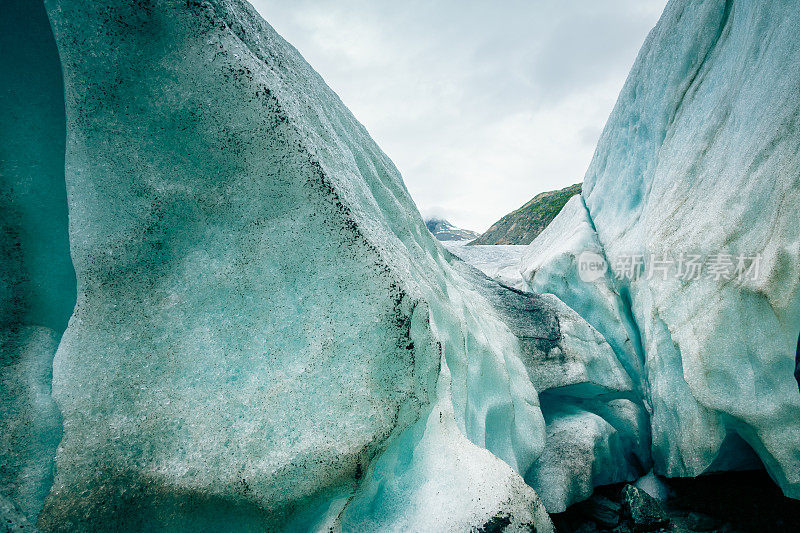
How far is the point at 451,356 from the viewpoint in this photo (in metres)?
3.19

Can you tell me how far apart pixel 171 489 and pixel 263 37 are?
2948 mm

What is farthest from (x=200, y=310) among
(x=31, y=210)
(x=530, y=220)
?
(x=530, y=220)

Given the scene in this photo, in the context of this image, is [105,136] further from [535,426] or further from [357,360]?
[535,426]

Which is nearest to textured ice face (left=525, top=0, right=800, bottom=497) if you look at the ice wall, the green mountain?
the ice wall

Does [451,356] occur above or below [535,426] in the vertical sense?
above

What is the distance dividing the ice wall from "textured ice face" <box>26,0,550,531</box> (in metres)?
0.51

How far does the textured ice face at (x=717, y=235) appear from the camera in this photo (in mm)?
3217

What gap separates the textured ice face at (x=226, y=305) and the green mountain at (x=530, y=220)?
89.9 ft

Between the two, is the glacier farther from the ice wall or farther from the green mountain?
the green mountain

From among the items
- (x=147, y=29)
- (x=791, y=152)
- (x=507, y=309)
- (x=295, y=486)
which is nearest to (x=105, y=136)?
(x=147, y=29)

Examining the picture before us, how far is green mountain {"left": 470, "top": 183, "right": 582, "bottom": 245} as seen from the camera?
29.0 m
